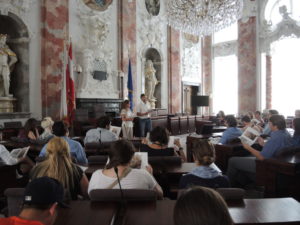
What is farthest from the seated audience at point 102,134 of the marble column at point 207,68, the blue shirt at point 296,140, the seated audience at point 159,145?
the marble column at point 207,68

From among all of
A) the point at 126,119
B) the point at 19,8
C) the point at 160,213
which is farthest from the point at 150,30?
the point at 160,213

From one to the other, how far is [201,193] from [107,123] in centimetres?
421

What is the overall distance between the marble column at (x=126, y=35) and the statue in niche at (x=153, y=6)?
4.22ft

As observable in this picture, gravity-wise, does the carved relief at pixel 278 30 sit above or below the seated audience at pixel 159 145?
above

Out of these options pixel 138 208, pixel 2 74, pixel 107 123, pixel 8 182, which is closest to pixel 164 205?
pixel 138 208

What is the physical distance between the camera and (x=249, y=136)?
4.14 meters

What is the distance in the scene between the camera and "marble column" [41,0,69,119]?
9.33 metres

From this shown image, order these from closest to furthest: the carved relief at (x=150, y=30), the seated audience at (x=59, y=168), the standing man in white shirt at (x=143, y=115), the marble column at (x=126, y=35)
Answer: the seated audience at (x=59, y=168)
the standing man in white shirt at (x=143, y=115)
the marble column at (x=126, y=35)
the carved relief at (x=150, y=30)

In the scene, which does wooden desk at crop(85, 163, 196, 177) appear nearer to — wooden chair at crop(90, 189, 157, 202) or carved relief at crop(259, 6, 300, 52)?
wooden chair at crop(90, 189, 157, 202)

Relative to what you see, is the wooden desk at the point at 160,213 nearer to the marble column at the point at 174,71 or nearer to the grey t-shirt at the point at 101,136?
the grey t-shirt at the point at 101,136

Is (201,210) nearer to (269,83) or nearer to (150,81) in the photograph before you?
(150,81)

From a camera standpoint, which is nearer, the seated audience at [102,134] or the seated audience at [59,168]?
the seated audience at [59,168]

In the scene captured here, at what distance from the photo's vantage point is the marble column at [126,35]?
1225cm

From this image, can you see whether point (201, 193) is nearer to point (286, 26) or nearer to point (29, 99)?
point (29, 99)
